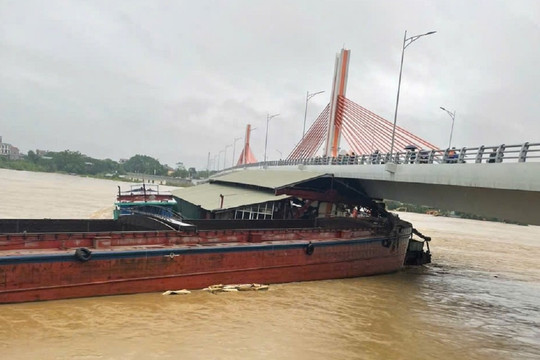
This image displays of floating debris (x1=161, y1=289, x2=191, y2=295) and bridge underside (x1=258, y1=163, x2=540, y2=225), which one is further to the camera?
floating debris (x1=161, y1=289, x2=191, y2=295)

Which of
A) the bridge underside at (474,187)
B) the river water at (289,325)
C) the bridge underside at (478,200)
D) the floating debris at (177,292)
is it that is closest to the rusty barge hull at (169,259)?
the floating debris at (177,292)

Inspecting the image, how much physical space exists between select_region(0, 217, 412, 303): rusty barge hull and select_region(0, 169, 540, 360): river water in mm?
473

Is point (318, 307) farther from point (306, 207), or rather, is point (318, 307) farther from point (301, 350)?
point (306, 207)

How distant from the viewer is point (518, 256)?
34469 mm

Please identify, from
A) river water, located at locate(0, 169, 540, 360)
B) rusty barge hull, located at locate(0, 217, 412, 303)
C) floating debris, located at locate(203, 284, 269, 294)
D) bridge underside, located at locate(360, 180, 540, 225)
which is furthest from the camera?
floating debris, located at locate(203, 284, 269, 294)

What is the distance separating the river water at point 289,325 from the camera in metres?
9.52

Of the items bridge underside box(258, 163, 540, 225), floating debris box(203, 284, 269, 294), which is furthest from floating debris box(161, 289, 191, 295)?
bridge underside box(258, 163, 540, 225)

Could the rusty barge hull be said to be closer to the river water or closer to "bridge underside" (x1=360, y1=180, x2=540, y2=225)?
the river water

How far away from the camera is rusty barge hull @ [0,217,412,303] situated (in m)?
11.6

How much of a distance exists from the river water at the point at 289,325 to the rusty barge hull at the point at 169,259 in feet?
1.55

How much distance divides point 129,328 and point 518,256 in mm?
34144

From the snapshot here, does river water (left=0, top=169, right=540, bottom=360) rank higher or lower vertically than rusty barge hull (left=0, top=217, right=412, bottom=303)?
lower

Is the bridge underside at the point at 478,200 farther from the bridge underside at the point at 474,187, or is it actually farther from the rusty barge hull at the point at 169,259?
the rusty barge hull at the point at 169,259

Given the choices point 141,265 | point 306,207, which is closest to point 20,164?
point 306,207
